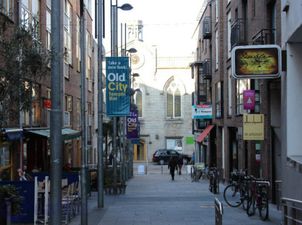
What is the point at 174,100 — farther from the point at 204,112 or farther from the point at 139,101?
the point at 204,112

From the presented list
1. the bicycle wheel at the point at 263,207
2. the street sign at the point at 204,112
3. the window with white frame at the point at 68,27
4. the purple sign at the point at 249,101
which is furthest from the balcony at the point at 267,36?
the street sign at the point at 204,112

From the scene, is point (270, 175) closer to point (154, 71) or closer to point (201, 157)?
point (201, 157)

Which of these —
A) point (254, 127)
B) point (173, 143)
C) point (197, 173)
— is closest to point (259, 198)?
point (254, 127)

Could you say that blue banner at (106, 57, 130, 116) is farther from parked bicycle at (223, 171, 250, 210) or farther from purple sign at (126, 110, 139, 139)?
purple sign at (126, 110, 139, 139)

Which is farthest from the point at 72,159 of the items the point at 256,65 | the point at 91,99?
the point at 256,65

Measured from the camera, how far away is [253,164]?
945 inches

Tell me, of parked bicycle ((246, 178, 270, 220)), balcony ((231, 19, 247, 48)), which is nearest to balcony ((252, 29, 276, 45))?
balcony ((231, 19, 247, 48))

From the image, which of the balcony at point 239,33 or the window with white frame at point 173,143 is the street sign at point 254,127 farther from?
the window with white frame at point 173,143

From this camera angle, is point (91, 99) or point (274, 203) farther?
point (91, 99)

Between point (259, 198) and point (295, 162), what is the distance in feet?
14.2

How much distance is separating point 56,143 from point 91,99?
36.8 metres

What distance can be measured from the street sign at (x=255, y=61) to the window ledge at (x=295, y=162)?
5.89 ft

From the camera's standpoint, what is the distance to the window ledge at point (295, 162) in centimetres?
1125

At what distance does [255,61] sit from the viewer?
12.4 meters
